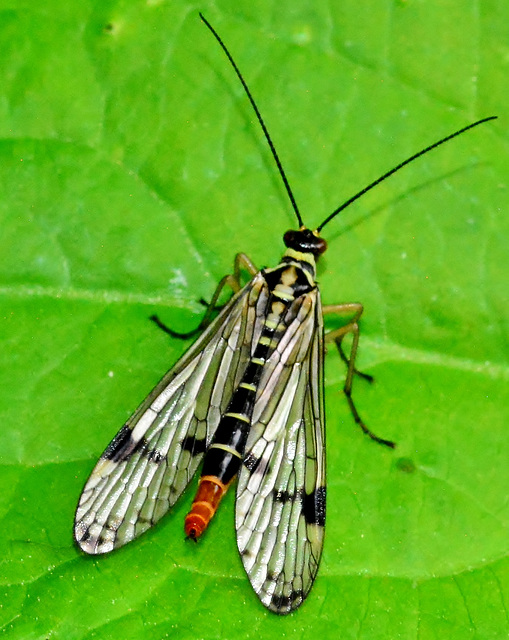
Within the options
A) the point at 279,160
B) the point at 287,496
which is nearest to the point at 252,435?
the point at 287,496

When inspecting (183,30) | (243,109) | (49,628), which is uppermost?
(183,30)

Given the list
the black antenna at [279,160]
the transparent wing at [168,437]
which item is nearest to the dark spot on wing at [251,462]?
the transparent wing at [168,437]

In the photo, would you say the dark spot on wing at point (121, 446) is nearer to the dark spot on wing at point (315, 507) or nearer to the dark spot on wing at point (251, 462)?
the dark spot on wing at point (251, 462)

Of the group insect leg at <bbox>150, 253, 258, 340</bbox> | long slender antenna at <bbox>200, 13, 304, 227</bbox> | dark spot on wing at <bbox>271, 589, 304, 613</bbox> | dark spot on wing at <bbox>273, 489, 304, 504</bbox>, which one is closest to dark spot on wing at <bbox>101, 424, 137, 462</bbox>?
insect leg at <bbox>150, 253, 258, 340</bbox>

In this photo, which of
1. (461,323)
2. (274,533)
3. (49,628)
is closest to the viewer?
(49,628)

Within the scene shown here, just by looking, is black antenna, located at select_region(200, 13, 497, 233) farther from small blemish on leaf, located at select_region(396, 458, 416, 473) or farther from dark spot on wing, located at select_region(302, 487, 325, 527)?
dark spot on wing, located at select_region(302, 487, 325, 527)

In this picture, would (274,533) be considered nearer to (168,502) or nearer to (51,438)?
(168,502)

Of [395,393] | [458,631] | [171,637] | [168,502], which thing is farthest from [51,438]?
[458,631]
